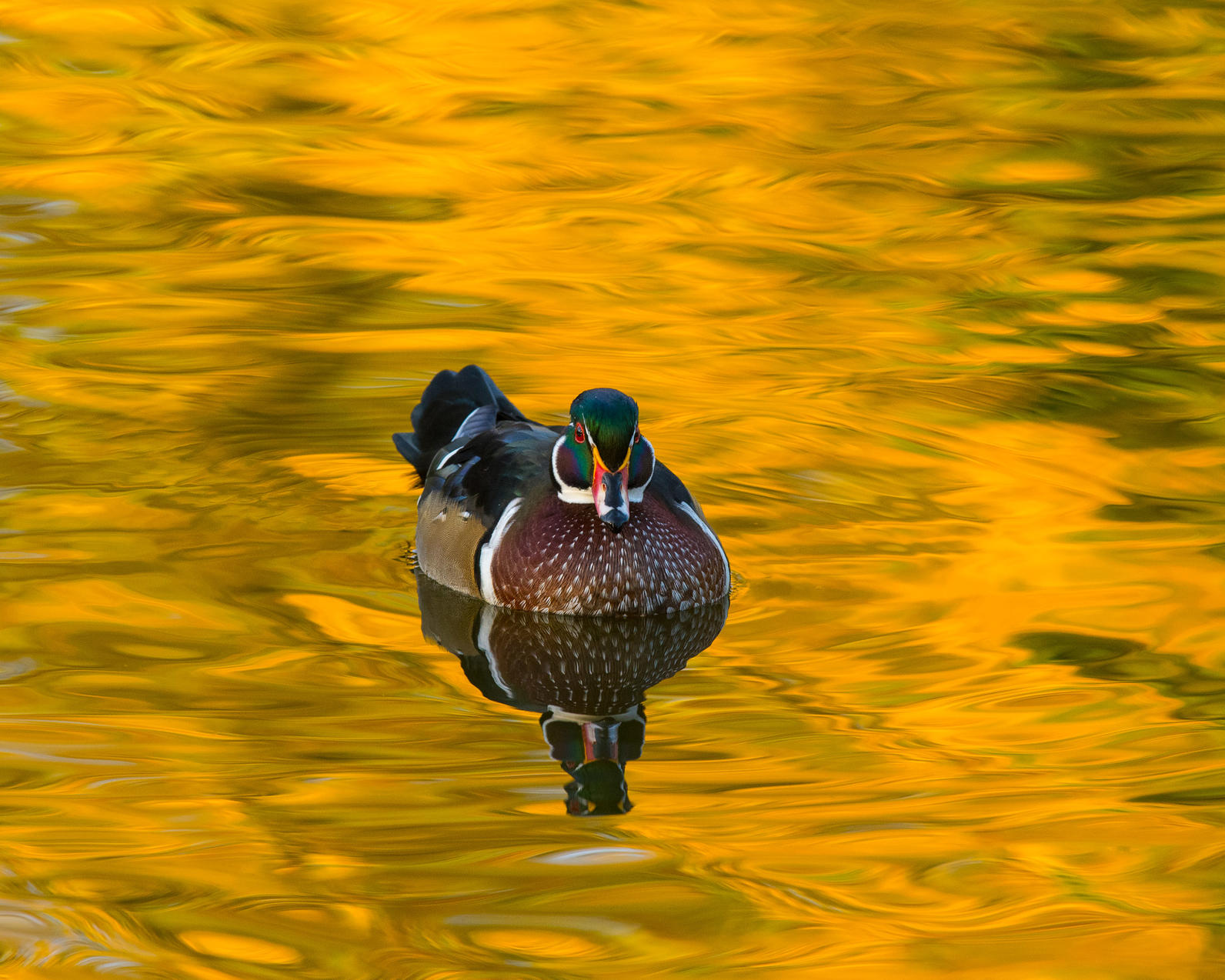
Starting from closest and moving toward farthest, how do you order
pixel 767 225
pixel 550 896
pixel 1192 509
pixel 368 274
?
pixel 550 896 → pixel 1192 509 → pixel 368 274 → pixel 767 225

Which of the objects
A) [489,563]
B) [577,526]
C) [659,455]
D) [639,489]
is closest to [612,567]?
[577,526]

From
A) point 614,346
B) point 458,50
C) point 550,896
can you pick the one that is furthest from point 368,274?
point 550,896

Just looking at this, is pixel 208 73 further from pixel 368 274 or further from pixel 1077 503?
pixel 1077 503

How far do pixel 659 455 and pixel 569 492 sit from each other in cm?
153

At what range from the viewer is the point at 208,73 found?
16.1 m

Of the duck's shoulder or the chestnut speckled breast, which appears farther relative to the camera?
the duck's shoulder

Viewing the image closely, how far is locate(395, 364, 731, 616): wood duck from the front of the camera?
7797 mm

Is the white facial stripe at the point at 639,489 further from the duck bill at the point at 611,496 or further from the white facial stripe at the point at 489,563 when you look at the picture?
the white facial stripe at the point at 489,563

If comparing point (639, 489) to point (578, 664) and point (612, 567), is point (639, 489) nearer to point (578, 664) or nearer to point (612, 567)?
point (612, 567)

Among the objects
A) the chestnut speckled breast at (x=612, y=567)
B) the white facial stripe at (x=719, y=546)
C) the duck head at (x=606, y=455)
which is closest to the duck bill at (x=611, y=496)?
the duck head at (x=606, y=455)

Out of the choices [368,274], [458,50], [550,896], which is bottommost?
[550,896]

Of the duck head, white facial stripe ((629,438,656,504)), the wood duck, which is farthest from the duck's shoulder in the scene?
white facial stripe ((629,438,656,504))

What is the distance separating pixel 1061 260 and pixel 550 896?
7.47m

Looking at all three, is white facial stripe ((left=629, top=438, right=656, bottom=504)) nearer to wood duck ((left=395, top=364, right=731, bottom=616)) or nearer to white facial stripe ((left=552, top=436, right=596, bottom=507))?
wood duck ((left=395, top=364, right=731, bottom=616))
